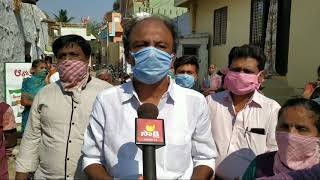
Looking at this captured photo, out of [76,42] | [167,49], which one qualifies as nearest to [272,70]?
[76,42]

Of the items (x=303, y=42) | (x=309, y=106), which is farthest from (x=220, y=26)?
(x=309, y=106)

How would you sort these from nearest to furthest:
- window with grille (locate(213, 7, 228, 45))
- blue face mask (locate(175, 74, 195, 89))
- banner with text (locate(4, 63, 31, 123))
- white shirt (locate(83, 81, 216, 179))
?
white shirt (locate(83, 81, 216, 179)) < blue face mask (locate(175, 74, 195, 89)) < banner with text (locate(4, 63, 31, 123)) < window with grille (locate(213, 7, 228, 45))

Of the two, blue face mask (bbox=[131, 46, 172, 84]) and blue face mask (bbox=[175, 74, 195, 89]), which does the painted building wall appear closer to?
blue face mask (bbox=[175, 74, 195, 89])

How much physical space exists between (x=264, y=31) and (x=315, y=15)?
2209 millimetres

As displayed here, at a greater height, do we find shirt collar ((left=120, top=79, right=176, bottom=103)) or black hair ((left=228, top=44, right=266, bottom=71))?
black hair ((left=228, top=44, right=266, bottom=71))

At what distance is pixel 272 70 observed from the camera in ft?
32.5

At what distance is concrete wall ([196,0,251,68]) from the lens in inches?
470

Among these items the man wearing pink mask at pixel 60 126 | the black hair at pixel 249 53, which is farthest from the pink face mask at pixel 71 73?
the black hair at pixel 249 53

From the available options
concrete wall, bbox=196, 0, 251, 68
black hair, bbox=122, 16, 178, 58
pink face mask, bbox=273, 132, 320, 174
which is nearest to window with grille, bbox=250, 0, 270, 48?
concrete wall, bbox=196, 0, 251, 68

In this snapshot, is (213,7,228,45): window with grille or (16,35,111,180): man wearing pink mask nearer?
(16,35,111,180): man wearing pink mask

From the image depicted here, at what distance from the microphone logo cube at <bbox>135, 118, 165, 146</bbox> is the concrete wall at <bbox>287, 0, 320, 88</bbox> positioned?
748 centimetres

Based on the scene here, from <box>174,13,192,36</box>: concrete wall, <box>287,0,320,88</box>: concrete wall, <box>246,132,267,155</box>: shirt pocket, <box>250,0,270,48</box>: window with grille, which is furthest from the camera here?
<box>174,13,192,36</box>: concrete wall

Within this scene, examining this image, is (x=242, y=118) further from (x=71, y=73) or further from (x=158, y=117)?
(x=71, y=73)

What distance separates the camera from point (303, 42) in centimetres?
885
